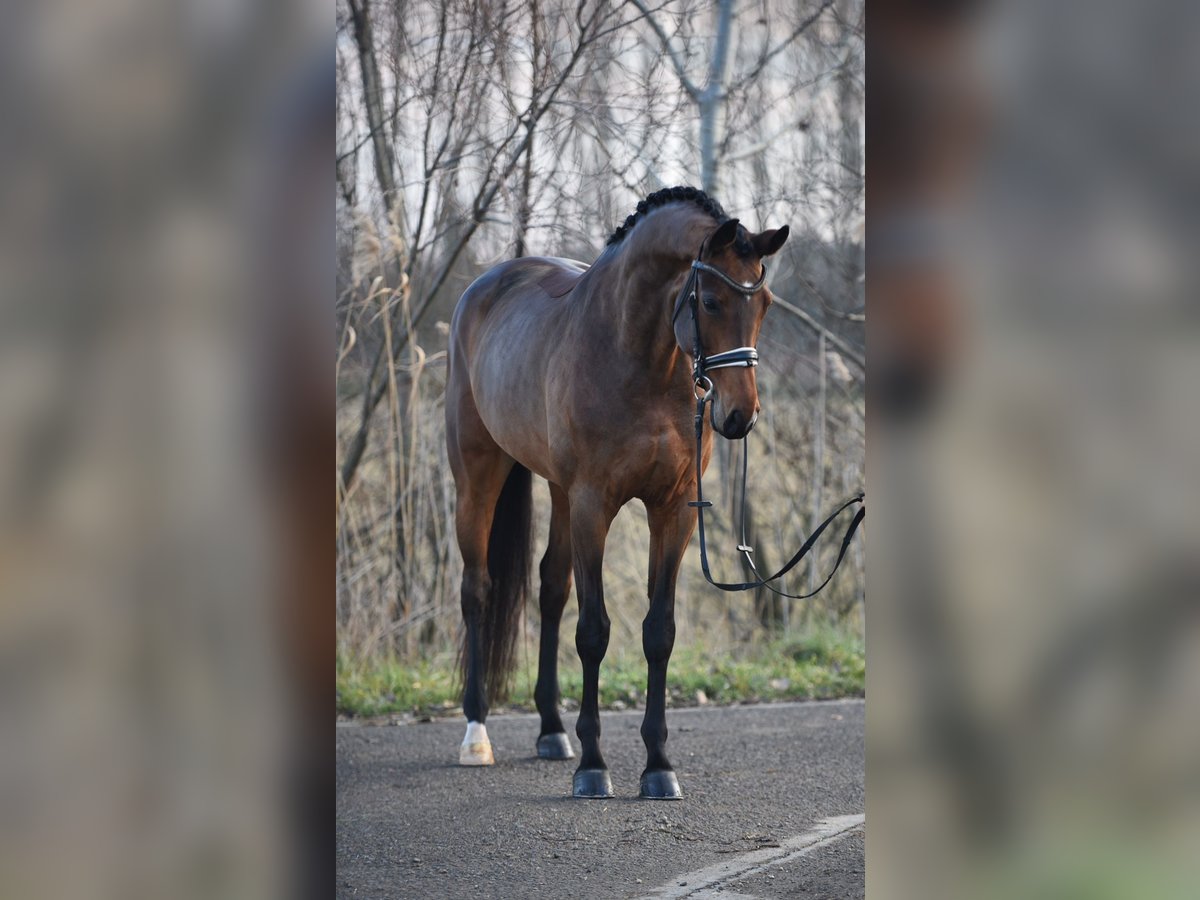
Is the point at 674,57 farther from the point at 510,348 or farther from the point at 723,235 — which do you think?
the point at 723,235

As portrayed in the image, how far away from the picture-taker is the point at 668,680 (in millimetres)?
7199

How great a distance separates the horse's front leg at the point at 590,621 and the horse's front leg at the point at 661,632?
0.54ft

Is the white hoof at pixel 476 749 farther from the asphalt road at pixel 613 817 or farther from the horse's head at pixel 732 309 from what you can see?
the horse's head at pixel 732 309

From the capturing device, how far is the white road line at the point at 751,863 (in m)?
3.39

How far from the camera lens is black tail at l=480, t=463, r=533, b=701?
19.0ft

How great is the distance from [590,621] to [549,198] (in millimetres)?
3565

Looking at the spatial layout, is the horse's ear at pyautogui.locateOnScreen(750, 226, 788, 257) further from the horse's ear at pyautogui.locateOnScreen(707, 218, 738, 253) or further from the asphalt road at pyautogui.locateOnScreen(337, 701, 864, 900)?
the asphalt road at pyautogui.locateOnScreen(337, 701, 864, 900)

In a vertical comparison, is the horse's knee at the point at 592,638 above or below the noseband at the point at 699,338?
below

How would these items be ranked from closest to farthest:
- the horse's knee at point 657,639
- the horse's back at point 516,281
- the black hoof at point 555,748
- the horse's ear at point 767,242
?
the horse's ear at point 767,242 < the horse's knee at point 657,639 < the black hoof at point 555,748 < the horse's back at point 516,281
